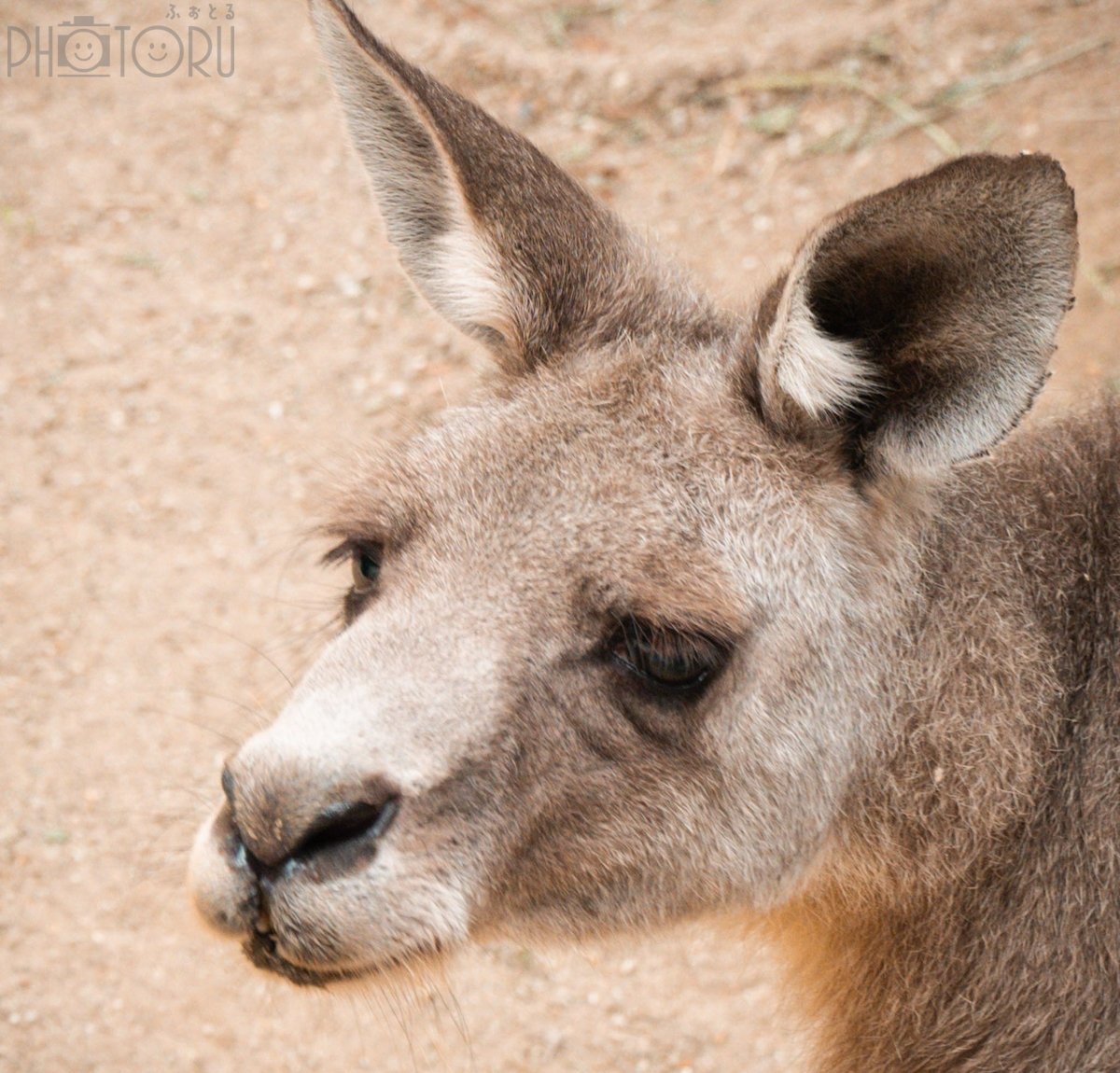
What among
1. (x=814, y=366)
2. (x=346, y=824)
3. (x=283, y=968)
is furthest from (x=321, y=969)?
(x=814, y=366)

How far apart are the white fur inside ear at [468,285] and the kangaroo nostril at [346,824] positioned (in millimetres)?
1444

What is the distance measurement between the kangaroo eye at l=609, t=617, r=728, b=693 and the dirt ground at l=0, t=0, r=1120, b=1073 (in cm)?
150

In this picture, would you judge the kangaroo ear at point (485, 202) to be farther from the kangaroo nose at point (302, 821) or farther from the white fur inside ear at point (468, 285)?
the kangaroo nose at point (302, 821)

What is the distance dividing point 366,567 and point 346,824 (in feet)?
2.95

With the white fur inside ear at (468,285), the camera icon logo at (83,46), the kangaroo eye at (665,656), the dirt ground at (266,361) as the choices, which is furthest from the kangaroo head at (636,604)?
the camera icon logo at (83,46)

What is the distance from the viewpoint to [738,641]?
10.1ft

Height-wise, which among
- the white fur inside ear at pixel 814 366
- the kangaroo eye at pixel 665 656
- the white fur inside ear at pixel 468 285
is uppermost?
the white fur inside ear at pixel 814 366

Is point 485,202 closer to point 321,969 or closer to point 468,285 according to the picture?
point 468,285

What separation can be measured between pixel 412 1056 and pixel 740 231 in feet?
15.0

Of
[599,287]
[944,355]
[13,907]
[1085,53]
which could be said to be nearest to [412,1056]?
[13,907]

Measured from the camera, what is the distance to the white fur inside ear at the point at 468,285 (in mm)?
3586

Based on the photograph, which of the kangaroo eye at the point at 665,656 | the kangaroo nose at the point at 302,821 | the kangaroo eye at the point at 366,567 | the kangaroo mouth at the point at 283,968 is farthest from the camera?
the kangaroo eye at the point at 366,567

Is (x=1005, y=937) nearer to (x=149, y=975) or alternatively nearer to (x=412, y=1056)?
(x=412, y=1056)

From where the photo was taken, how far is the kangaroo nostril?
8.70 feet
